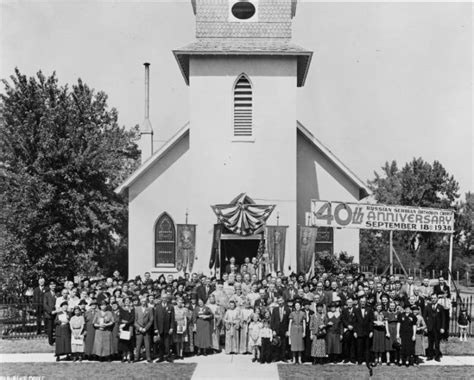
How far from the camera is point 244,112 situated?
23.1 metres

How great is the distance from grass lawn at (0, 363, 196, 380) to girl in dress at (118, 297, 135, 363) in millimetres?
472

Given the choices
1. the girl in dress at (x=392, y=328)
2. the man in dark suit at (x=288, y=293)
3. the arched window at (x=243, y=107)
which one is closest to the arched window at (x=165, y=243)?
the arched window at (x=243, y=107)

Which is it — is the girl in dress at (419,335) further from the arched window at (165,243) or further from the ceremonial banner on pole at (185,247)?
the arched window at (165,243)

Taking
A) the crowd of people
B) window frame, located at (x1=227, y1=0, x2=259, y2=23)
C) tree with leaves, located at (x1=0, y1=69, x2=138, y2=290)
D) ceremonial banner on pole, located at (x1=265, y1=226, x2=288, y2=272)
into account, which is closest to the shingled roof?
window frame, located at (x1=227, y1=0, x2=259, y2=23)

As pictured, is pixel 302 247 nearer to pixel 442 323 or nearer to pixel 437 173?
pixel 442 323

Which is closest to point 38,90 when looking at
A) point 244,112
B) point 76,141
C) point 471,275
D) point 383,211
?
point 76,141

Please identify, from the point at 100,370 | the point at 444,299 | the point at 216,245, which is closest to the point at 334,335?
the point at 444,299

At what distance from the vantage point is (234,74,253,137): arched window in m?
23.1

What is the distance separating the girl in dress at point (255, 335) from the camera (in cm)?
1459

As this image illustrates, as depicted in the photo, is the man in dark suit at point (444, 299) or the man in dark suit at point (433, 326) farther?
the man in dark suit at point (444, 299)

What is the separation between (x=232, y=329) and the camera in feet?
50.0

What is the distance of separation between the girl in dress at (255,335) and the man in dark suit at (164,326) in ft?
6.40

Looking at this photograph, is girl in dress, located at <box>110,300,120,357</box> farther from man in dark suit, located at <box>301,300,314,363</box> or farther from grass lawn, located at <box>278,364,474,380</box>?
man in dark suit, located at <box>301,300,314,363</box>

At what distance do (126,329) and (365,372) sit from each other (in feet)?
18.8
